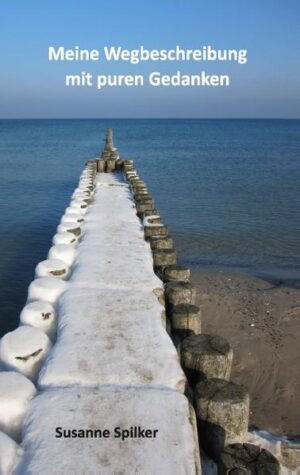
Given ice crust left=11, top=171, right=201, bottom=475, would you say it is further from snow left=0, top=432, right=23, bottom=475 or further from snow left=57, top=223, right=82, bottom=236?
snow left=57, top=223, right=82, bottom=236

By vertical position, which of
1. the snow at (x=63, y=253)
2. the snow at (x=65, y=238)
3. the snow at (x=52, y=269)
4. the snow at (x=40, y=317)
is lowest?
the snow at (x=40, y=317)

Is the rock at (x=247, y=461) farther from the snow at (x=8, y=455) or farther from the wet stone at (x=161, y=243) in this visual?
the wet stone at (x=161, y=243)

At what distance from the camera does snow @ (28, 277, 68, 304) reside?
5.04 m

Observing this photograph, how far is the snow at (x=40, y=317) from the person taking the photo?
14.7 feet

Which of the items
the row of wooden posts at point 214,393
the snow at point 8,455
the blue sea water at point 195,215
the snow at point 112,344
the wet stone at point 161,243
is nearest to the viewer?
the snow at point 8,455

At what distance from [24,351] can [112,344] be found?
817mm

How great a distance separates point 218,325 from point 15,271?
4783 millimetres

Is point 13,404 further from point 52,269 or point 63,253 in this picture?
point 63,253

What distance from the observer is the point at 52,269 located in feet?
18.9

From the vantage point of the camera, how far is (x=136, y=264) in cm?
639

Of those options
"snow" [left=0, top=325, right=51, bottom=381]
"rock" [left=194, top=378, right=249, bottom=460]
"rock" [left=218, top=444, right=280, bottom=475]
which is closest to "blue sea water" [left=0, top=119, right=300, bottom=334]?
"snow" [left=0, top=325, right=51, bottom=381]

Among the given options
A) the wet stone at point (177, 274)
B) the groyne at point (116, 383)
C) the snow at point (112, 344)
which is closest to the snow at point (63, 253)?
the groyne at point (116, 383)

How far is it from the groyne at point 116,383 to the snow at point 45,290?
0.04 ft

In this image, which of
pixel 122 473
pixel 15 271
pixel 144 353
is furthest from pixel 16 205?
pixel 122 473
